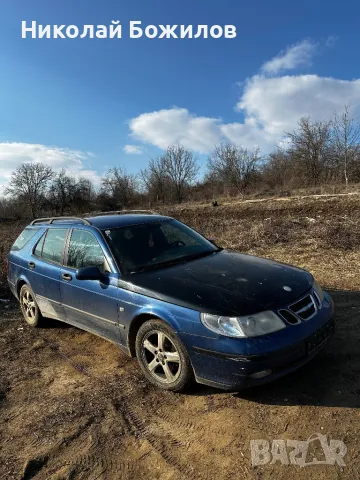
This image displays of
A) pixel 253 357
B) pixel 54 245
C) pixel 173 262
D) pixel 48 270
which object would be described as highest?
pixel 54 245

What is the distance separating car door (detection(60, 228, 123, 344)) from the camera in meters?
3.90

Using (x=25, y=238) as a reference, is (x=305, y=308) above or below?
below

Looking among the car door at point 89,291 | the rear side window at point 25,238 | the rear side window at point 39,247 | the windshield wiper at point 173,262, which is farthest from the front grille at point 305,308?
the rear side window at point 25,238

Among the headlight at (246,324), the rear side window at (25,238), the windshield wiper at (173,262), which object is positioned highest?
the rear side window at (25,238)

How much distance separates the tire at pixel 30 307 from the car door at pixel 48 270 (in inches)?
7.6

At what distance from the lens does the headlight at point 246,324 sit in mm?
2951

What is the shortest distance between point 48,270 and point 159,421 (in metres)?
2.74

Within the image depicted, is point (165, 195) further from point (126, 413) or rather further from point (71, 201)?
point (126, 413)

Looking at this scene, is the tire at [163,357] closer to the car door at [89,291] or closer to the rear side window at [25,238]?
the car door at [89,291]

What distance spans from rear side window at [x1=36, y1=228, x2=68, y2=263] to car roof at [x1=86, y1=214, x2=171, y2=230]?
1.62ft

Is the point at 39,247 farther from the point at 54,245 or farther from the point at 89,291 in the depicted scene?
the point at 89,291

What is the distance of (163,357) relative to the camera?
3438mm

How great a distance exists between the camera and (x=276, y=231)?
36.4 ft

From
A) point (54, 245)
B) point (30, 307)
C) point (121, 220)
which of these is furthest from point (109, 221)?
point (30, 307)
